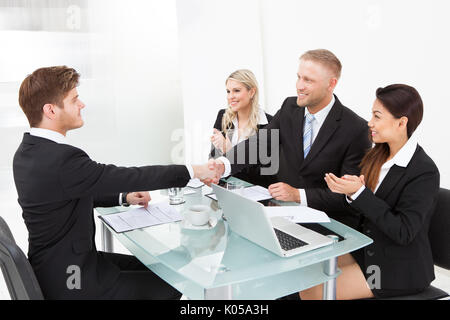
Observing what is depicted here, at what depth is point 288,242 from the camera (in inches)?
64.9

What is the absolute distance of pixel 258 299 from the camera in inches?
61.7

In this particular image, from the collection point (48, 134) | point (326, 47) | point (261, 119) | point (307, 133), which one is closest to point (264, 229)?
point (48, 134)

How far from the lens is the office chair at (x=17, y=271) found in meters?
1.43

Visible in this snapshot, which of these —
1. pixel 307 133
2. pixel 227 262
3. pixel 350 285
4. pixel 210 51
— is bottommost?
pixel 350 285

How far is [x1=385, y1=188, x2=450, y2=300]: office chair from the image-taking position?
1.85 metres

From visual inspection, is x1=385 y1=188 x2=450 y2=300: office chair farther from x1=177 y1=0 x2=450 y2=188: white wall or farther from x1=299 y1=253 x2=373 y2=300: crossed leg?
x1=177 y1=0 x2=450 y2=188: white wall

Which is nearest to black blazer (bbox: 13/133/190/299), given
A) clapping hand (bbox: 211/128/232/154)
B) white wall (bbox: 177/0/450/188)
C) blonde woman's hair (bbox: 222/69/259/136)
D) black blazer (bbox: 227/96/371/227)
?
black blazer (bbox: 227/96/371/227)

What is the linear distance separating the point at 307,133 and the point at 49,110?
1514 millimetres

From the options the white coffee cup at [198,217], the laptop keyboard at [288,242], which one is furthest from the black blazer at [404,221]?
the white coffee cup at [198,217]

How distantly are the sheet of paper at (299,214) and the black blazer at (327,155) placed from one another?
259 millimetres

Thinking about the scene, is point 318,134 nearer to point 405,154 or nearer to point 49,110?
point 405,154

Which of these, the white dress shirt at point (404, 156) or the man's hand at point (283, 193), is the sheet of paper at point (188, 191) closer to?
the man's hand at point (283, 193)
